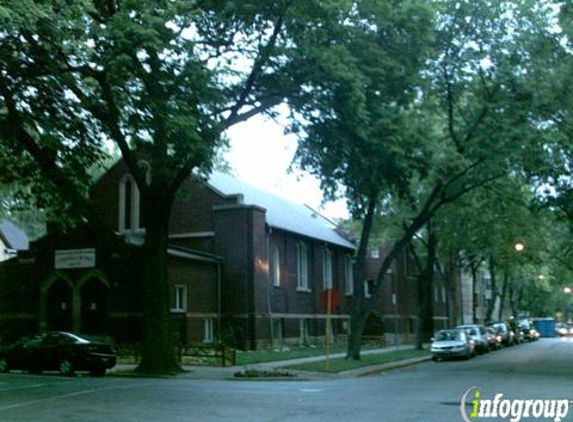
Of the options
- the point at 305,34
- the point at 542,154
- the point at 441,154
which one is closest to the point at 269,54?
the point at 305,34

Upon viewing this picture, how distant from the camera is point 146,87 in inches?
749

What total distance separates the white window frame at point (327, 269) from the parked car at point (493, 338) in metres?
10.5

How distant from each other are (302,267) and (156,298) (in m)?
22.6

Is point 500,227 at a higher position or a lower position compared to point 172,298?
higher

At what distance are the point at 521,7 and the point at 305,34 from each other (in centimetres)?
1043

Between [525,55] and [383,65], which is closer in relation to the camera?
[383,65]

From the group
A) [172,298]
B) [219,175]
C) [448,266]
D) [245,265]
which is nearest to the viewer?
[172,298]

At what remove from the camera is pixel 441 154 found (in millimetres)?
27953

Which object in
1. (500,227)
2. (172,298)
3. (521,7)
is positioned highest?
(521,7)

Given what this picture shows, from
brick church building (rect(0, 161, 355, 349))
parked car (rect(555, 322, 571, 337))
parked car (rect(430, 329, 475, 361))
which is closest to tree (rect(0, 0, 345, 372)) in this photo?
brick church building (rect(0, 161, 355, 349))

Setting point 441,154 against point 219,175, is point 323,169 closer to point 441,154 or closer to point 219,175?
point 441,154

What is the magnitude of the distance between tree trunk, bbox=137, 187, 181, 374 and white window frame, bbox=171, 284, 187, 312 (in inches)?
414

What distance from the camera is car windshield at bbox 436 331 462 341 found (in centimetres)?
3656

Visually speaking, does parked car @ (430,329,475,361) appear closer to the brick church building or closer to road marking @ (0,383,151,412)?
the brick church building
